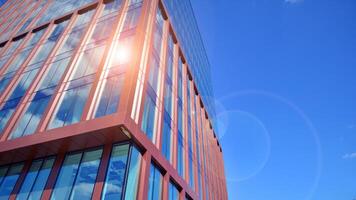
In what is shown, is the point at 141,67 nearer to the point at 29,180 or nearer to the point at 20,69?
the point at 29,180

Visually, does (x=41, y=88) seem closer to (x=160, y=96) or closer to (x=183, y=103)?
(x=160, y=96)

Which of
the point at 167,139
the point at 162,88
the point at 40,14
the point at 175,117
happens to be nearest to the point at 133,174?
the point at 167,139

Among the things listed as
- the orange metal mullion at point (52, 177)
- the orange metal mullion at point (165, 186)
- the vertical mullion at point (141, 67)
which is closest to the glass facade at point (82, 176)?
the orange metal mullion at point (52, 177)

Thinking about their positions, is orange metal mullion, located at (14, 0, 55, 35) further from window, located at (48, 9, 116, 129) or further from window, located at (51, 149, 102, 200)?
window, located at (51, 149, 102, 200)

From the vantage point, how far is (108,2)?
25.4 m

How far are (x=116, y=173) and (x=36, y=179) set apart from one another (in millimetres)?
5221

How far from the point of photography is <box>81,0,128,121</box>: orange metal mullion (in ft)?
42.4

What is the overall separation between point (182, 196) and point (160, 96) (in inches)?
302

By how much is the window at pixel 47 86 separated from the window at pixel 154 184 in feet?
26.0

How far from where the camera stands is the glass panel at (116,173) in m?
10.1

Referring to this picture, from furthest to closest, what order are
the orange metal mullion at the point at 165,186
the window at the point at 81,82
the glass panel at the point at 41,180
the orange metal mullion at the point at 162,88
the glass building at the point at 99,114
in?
Result: the orange metal mullion at the point at 162,88 < the window at the point at 81,82 < the orange metal mullion at the point at 165,186 < the glass panel at the point at 41,180 < the glass building at the point at 99,114

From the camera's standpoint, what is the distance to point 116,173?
10.7 m

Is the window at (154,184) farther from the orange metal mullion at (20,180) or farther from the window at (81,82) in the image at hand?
the orange metal mullion at (20,180)

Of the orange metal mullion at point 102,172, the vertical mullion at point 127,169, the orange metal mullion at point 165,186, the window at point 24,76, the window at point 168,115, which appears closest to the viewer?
the vertical mullion at point 127,169
